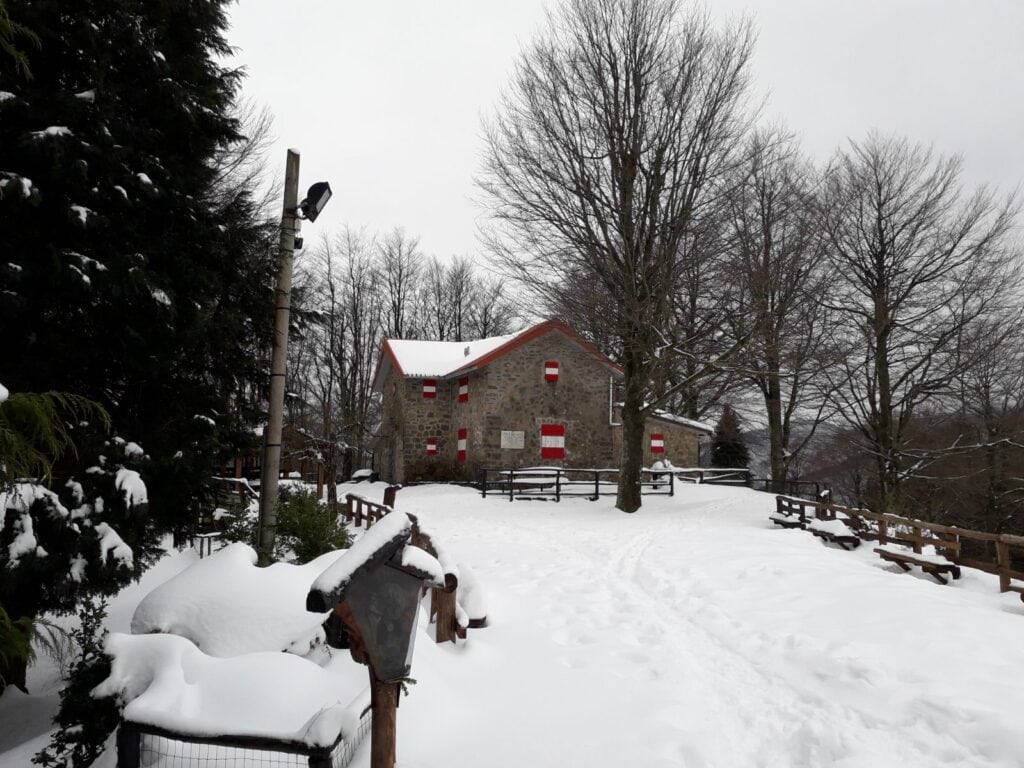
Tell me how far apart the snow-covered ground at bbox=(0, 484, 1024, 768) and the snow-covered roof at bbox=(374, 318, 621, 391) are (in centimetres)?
1267

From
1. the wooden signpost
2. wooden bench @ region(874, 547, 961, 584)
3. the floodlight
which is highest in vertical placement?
the floodlight

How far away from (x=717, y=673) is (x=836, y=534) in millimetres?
8074

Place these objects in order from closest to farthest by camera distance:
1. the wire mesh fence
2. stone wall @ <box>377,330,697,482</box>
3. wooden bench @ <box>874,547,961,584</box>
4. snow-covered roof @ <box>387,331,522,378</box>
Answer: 1. the wire mesh fence
2. wooden bench @ <box>874,547,961,584</box>
3. stone wall @ <box>377,330,697,482</box>
4. snow-covered roof @ <box>387,331,522,378</box>

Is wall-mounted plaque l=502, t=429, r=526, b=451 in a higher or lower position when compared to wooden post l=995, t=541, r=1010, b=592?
higher

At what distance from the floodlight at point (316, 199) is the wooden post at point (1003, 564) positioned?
9.27m

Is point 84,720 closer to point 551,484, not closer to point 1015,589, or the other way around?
point 1015,589

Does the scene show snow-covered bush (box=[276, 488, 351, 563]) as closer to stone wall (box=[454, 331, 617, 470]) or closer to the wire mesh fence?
the wire mesh fence

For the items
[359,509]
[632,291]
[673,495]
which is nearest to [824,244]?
[632,291]

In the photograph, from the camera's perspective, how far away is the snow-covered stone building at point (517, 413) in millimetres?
21531

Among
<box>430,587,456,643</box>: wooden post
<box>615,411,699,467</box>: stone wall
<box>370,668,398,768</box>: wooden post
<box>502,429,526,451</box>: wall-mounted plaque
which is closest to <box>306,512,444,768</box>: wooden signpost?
<box>370,668,398,768</box>: wooden post

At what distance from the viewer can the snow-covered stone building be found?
21.5m

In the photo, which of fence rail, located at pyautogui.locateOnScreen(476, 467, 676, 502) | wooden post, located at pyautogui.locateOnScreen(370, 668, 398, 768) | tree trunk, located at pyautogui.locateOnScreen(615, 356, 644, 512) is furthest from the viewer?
fence rail, located at pyautogui.locateOnScreen(476, 467, 676, 502)

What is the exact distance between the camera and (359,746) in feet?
11.3

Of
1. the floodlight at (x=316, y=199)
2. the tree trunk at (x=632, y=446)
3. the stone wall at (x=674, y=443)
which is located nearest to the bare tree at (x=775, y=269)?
the tree trunk at (x=632, y=446)
